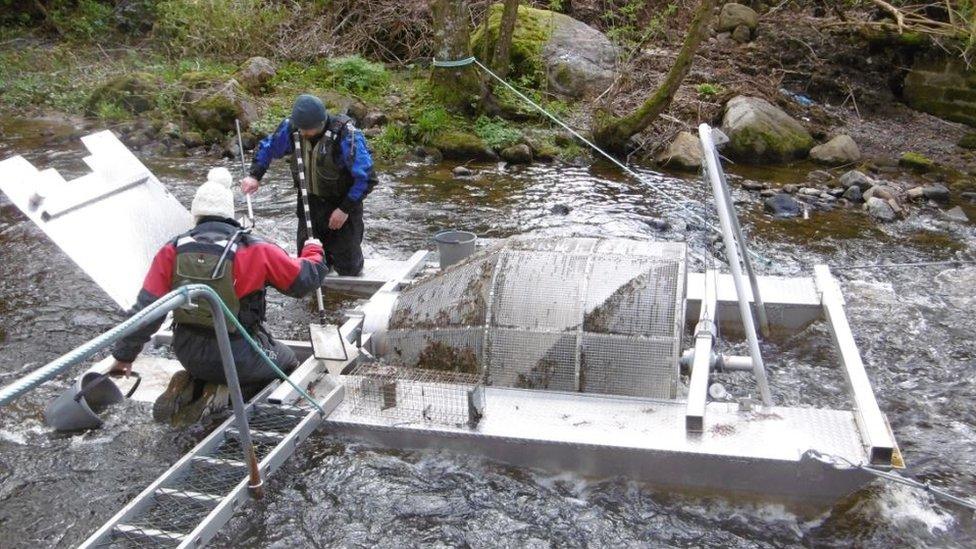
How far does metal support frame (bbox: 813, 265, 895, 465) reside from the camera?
4.23m

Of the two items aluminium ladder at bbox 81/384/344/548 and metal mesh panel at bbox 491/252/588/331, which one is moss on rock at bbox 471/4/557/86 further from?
aluminium ladder at bbox 81/384/344/548

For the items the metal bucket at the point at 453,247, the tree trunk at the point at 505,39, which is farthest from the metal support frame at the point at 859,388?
the tree trunk at the point at 505,39

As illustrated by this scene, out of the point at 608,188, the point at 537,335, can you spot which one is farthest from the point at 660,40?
the point at 537,335

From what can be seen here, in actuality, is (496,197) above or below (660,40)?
below

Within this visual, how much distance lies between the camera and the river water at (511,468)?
4.46 m

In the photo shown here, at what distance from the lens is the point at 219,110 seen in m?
13.4

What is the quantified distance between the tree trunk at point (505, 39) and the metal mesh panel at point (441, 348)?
897 centimetres

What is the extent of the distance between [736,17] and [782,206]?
836cm

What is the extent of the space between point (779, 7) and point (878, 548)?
14873mm

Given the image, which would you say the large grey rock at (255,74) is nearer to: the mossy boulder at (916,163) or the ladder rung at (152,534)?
the mossy boulder at (916,163)

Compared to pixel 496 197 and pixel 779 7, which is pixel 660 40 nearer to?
pixel 779 7

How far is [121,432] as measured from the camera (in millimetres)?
5297

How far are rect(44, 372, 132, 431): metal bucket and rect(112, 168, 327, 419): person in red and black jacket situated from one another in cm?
16

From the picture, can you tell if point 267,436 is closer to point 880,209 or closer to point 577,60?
point 880,209
